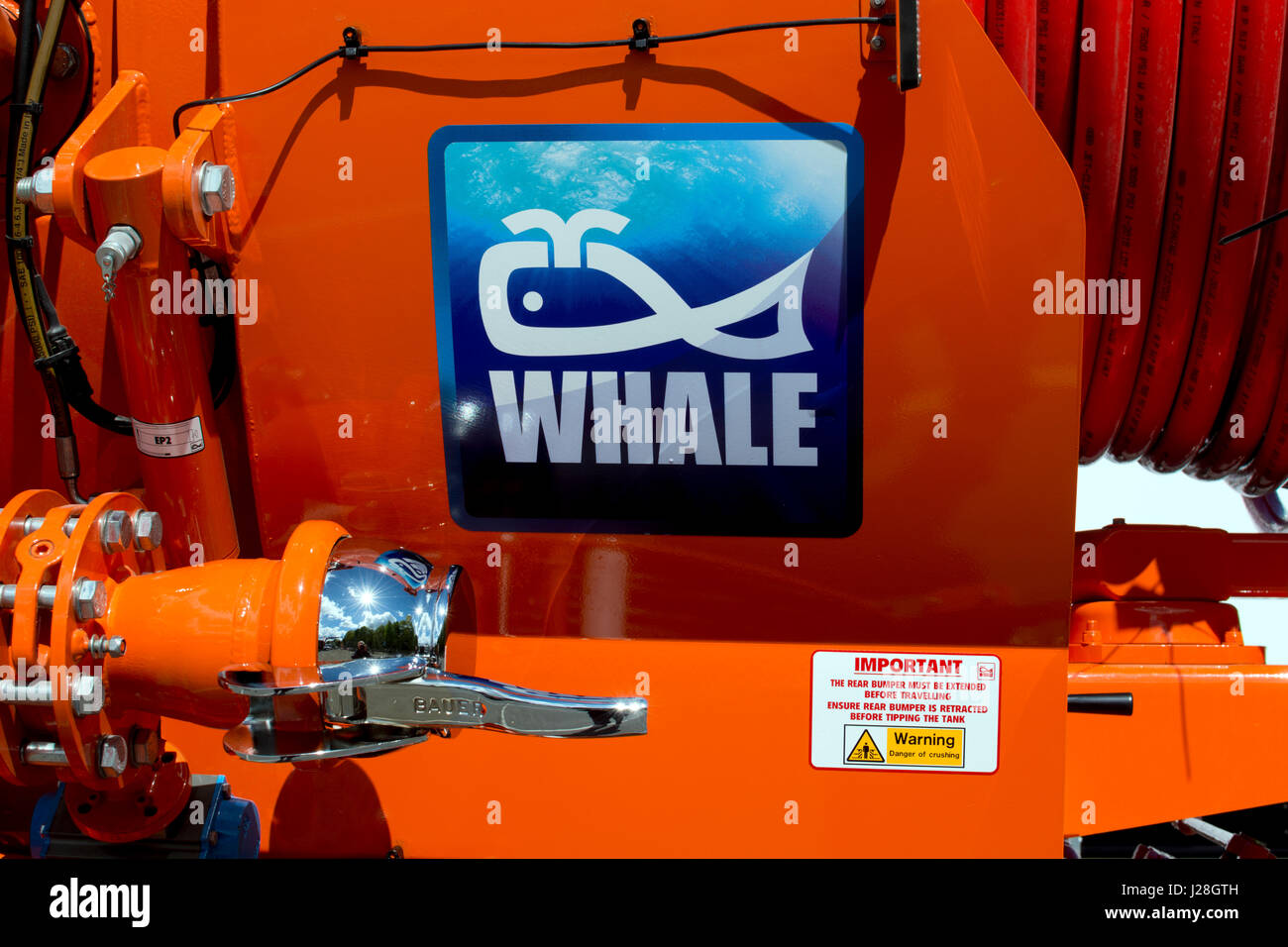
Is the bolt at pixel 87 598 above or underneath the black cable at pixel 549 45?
underneath

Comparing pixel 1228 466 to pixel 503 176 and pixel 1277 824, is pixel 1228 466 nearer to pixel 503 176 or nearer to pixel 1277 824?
pixel 1277 824

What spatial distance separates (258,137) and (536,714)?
2.96 ft

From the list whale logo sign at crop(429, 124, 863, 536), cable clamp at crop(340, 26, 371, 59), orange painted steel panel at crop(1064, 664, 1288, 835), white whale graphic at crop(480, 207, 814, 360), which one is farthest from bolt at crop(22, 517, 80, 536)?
orange painted steel panel at crop(1064, 664, 1288, 835)

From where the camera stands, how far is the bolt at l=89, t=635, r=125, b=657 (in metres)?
1.39

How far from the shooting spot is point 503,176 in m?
1.55

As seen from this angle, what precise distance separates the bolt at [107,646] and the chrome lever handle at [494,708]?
283mm

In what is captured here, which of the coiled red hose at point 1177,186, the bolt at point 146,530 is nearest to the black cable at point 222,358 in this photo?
the bolt at point 146,530

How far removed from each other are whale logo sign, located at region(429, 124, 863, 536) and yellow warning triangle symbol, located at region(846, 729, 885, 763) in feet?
1.03

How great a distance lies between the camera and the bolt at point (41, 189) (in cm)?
146

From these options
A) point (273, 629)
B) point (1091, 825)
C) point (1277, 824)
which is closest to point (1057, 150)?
point (1091, 825)

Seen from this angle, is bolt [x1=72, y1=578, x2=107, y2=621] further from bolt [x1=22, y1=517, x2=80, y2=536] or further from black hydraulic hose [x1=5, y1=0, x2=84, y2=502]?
black hydraulic hose [x1=5, y1=0, x2=84, y2=502]

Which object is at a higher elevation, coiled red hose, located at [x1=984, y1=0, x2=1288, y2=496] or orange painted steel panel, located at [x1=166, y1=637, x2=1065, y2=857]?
coiled red hose, located at [x1=984, y1=0, x2=1288, y2=496]

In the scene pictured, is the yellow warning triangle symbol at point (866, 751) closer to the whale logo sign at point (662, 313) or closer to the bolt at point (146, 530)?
the whale logo sign at point (662, 313)

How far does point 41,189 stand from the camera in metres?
1.46
